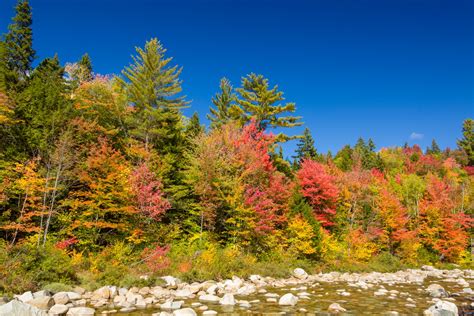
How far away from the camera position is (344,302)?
1312 centimetres

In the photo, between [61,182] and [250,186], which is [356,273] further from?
[61,182]

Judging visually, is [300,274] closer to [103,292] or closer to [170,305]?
[170,305]

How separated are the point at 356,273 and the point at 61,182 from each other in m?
22.7

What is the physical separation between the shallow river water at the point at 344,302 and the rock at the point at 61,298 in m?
2.84

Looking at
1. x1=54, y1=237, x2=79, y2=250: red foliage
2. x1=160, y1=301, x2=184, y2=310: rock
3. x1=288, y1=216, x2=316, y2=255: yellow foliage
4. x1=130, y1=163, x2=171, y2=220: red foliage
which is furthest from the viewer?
x1=288, y1=216, x2=316, y2=255: yellow foliage

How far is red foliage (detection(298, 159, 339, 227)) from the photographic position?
27797 millimetres

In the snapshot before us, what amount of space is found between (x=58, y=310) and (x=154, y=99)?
55.1 feet

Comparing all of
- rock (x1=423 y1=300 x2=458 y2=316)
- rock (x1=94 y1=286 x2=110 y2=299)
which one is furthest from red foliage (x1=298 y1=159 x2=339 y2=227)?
rock (x1=94 y1=286 x2=110 y2=299)

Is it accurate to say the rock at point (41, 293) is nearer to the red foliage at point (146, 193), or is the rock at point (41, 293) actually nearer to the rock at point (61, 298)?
the rock at point (61, 298)

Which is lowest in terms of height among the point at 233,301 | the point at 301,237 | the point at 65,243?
the point at 233,301

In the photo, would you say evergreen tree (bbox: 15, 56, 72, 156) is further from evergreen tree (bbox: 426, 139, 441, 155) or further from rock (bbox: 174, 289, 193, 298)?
evergreen tree (bbox: 426, 139, 441, 155)

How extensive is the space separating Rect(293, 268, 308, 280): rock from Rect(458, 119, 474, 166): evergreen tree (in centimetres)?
7258

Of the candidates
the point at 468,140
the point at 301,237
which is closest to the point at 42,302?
the point at 301,237

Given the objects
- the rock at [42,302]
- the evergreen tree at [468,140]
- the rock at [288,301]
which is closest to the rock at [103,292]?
the rock at [42,302]
